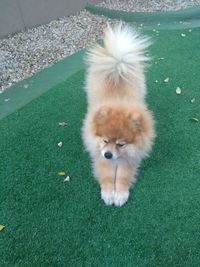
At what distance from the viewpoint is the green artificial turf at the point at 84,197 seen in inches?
68.5

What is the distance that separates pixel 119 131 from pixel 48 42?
2422 millimetres

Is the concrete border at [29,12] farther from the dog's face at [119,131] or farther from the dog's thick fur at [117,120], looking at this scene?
the dog's face at [119,131]

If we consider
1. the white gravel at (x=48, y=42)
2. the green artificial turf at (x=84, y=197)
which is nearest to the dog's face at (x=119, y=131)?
the green artificial turf at (x=84, y=197)

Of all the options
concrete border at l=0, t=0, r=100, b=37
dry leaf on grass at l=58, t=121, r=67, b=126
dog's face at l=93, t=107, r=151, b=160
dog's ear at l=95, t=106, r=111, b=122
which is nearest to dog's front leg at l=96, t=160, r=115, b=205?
dog's face at l=93, t=107, r=151, b=160

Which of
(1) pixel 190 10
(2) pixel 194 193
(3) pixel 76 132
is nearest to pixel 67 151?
(3) pixel 76 132

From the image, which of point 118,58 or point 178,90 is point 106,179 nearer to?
point 118,58

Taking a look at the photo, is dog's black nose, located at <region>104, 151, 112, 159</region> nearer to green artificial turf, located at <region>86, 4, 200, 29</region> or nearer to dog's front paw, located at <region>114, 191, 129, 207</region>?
dog's front paw, located at <region>114, 191, 129, 207</region>

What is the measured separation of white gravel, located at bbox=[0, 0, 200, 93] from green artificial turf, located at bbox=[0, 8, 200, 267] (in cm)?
69

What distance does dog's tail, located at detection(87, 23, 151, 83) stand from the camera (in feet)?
8.00

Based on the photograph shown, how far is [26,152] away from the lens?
2377 millimetres

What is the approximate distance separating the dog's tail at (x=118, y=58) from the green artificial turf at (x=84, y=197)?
437 mm

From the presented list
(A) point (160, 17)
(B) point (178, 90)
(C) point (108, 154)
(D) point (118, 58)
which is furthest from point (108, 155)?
(A) point (160, 17)

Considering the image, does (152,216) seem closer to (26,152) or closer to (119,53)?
(26,152)

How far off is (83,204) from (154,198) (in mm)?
413
